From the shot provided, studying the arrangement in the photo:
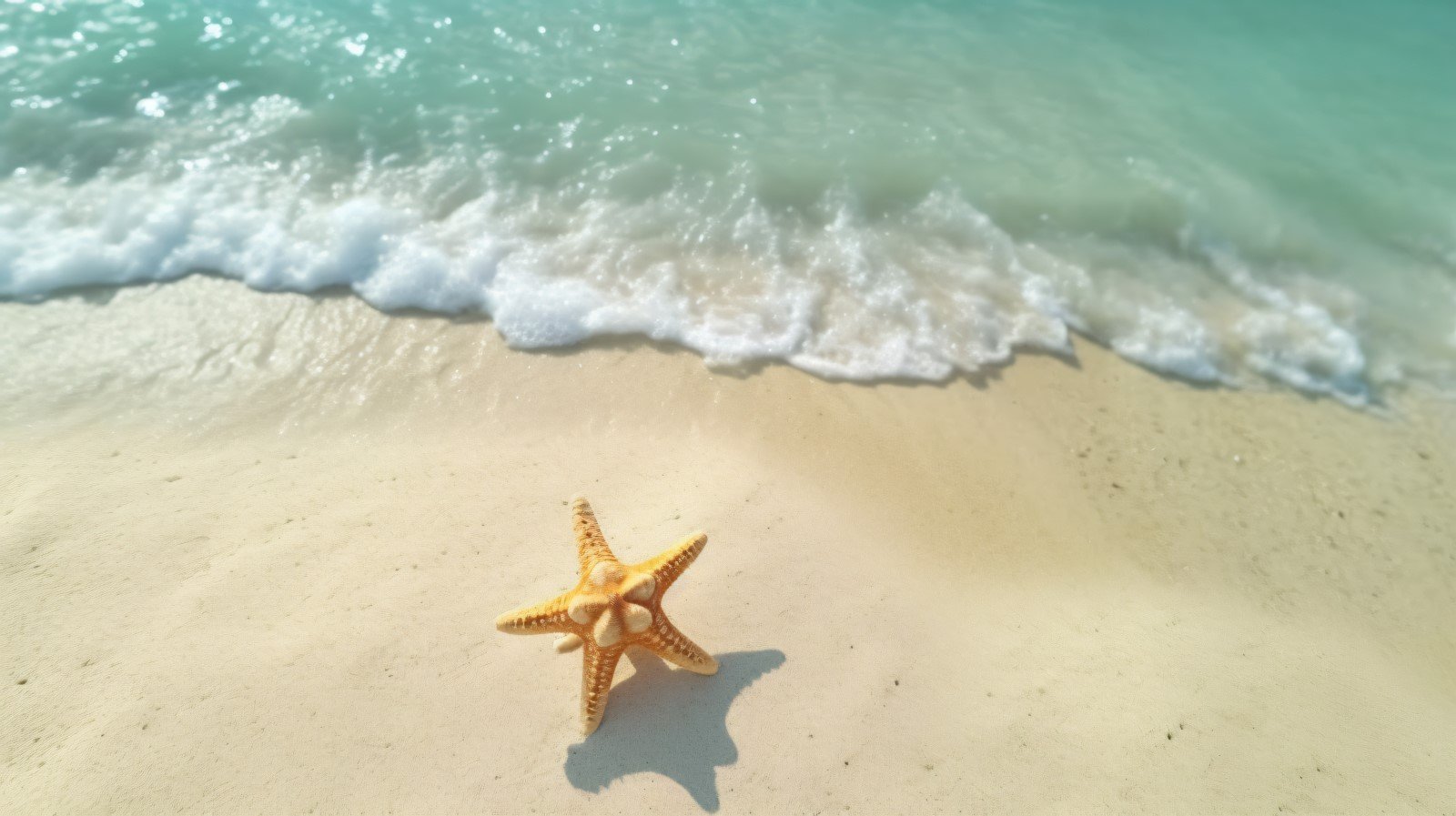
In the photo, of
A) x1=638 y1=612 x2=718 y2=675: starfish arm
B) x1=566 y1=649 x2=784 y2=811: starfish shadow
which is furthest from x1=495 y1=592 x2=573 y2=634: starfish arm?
x1=566 y1=649 x2=784 y2=811: starfish shadow

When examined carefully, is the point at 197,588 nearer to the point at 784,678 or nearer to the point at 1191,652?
the point at 784,678

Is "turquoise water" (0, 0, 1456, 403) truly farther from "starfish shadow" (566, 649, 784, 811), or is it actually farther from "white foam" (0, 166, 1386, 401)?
"starfish shadow" (566, 649, 784, 811)

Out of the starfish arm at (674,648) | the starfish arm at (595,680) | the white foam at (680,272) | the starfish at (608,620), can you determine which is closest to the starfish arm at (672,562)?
the starfish at (608,620)

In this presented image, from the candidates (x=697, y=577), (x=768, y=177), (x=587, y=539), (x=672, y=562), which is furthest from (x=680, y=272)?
(x=672, y=562)

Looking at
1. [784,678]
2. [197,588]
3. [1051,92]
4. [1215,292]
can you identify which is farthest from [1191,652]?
[1051,92]

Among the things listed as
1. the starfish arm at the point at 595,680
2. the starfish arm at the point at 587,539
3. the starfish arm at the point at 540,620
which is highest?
the starfish arm at the point at 587,539

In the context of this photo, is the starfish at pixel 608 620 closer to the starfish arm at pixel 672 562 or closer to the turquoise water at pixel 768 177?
the starfish arm at pixel 672 562

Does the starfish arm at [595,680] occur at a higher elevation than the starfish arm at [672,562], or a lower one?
lower
